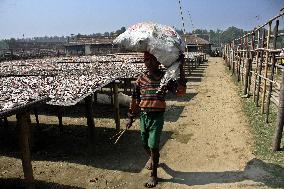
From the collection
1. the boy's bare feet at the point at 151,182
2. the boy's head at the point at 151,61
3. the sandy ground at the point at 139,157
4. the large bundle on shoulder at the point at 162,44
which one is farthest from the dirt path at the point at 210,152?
the boy's head at the point at 151,61

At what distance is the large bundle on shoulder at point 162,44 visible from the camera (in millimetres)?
4820

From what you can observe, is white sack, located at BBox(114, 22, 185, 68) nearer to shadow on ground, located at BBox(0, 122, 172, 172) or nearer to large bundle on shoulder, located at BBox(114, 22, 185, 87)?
large bundle on shoulder, located at BBox(114, 22, 185, 87)

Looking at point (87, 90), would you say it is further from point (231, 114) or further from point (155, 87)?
point (231, 114)

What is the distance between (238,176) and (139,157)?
84.7 inches

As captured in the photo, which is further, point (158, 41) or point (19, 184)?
point (19, 184)

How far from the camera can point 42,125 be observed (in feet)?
31.9

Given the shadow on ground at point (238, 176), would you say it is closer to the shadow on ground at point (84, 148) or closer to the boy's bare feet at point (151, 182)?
the boy's bare feet at point (151, 182)

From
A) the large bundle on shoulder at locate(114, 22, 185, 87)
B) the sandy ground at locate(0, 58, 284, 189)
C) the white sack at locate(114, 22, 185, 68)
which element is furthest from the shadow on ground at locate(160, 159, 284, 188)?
the white sack at locate(114, 22, 185, 68)

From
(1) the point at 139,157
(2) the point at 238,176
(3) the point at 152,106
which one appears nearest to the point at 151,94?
(3) the point at 152,106

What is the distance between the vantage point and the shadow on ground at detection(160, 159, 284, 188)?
514cm

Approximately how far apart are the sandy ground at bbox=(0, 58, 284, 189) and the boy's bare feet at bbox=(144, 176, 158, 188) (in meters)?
0.12

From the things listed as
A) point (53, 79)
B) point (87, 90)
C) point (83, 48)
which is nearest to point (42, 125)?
point (53, 79)

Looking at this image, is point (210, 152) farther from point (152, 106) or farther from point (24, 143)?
point (24, 143)

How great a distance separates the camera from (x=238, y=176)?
5.33m
